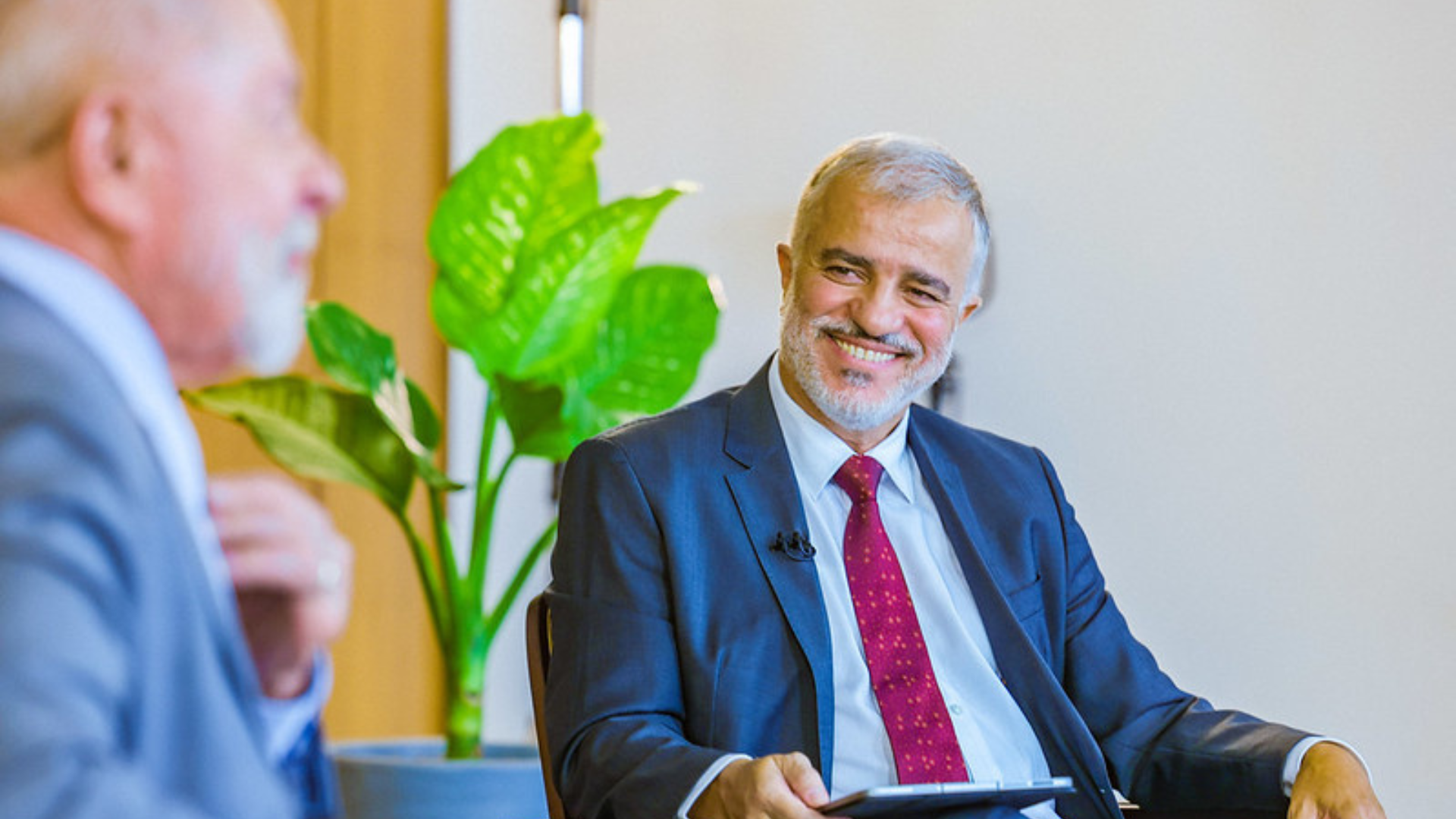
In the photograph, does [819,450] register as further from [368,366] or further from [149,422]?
[149,422]

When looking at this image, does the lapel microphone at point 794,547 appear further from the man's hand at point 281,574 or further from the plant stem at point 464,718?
the man's hand at point 281,574

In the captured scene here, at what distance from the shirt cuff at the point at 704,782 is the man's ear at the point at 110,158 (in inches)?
46.6

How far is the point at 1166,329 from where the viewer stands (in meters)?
3.25

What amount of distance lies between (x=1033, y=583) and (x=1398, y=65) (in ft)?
5.37

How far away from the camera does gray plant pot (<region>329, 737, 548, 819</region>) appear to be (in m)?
2.70

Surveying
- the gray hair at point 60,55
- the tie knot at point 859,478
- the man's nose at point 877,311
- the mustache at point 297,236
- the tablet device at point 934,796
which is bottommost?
the tablet device at point 934,796

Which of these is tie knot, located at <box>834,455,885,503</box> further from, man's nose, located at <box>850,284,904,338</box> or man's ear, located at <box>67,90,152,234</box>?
man's ear, located at <box>67,90,152,234</box>

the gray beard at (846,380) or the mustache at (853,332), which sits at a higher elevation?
the mustache at (853,332)

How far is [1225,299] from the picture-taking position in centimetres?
322

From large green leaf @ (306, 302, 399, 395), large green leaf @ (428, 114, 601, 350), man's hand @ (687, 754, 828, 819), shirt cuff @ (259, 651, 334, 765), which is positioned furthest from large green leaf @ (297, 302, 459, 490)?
shirt cuff @ (259, 651, 334, 765)

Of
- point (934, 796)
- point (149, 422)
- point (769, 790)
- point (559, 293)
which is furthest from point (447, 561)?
point (149, 422)

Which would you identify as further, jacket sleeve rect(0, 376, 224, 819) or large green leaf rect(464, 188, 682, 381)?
large green leaf rect(464, 188, 682, 381)

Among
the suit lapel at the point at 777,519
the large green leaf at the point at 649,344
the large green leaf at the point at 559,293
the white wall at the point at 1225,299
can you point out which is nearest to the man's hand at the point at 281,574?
the suit lapel at the point at 777,519

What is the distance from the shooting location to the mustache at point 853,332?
7.23 ft
